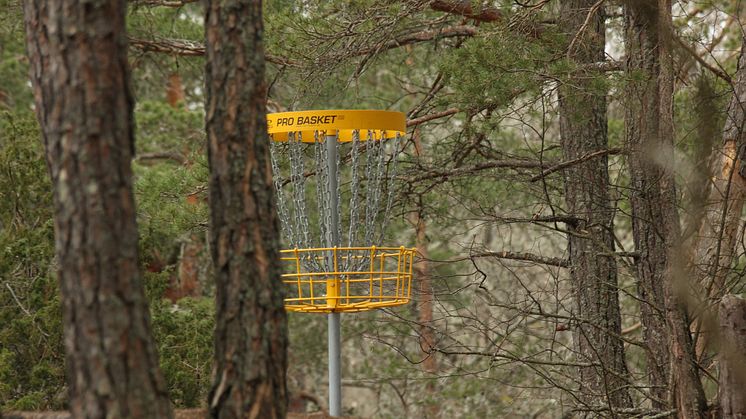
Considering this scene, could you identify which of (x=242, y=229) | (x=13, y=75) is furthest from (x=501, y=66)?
(x=13, y=75)

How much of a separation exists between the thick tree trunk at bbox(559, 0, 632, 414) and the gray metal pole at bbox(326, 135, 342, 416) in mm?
1790

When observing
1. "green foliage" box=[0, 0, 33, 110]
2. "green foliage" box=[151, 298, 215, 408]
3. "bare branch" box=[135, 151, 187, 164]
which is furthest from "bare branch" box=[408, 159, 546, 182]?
"green foliage" box=[0, 0, 33, 110]

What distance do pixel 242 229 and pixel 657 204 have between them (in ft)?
8.11

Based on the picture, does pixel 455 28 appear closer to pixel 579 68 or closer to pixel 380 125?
pixel 579 68

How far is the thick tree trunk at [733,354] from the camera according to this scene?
3.86 m

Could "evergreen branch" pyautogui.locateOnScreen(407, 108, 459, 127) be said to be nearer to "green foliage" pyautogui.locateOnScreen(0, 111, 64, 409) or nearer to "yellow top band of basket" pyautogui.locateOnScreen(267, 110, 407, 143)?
"yellow top band of basket" pyautogui.locateOnScreen(267, 110, 407, 143)

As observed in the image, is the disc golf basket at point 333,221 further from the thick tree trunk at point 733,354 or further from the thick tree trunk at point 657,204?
the thick tree trunk at point 733,354

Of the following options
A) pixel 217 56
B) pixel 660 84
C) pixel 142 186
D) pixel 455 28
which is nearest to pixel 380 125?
pixel 660 84

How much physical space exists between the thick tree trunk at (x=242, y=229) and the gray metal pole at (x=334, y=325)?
151 cm

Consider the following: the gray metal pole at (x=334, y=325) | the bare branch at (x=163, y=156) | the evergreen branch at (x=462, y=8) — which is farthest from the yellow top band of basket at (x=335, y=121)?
the bare branch at (x=163, y=156)

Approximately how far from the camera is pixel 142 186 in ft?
23.6

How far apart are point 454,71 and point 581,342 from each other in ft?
6.14

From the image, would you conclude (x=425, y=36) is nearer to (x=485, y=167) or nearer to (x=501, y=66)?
(x=485, y=167)

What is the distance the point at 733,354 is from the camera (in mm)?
3850
